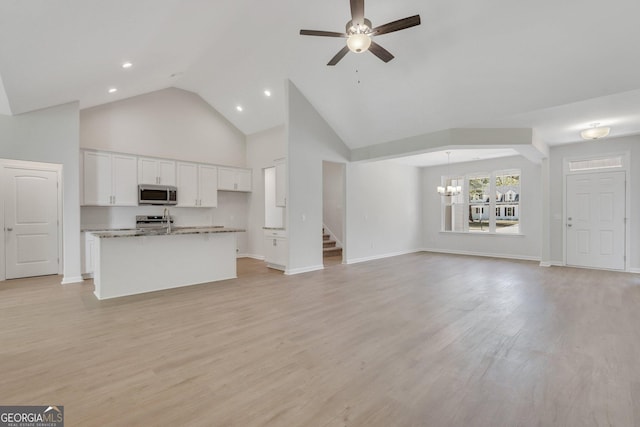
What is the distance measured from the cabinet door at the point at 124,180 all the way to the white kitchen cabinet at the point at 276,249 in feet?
9.47

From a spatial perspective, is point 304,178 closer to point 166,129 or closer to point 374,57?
point 374,57

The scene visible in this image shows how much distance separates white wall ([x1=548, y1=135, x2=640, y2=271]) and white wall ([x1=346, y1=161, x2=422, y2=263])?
3489 mm

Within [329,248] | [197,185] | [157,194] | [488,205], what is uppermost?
[197,185]

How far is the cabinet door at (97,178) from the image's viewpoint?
5.66 m

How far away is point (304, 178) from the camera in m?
6.34

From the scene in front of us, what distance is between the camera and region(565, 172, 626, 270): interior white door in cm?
630

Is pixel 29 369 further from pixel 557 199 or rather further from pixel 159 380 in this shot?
pixel 557 199

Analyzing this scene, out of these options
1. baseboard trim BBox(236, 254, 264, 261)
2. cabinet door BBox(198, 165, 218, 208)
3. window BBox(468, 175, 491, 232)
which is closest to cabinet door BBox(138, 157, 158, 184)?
cabinet door BBox(198, 165, 218, 208)

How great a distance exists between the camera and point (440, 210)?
9.45 meters

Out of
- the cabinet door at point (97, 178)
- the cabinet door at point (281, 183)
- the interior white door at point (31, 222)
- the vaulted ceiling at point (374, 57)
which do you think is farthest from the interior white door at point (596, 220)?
the interior white door at point (31, 222)

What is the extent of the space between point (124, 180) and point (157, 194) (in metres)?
0.65

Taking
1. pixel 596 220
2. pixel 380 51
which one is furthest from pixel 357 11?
pixel 596 220

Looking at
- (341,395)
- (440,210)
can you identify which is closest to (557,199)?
(440,210)

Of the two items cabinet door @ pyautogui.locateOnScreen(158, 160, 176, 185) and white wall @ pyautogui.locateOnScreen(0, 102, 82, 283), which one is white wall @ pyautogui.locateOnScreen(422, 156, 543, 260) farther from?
white wall @ pyautogui.locateOnScreen(0, 102, 82, 283)
